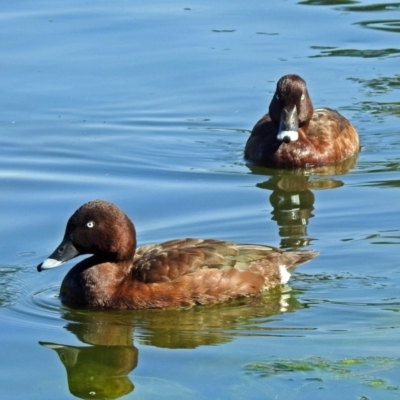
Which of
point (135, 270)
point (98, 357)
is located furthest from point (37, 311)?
point (98, 357)

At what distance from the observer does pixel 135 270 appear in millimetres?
11773

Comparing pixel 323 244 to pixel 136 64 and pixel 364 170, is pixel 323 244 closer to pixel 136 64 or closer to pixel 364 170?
pixel 364 170

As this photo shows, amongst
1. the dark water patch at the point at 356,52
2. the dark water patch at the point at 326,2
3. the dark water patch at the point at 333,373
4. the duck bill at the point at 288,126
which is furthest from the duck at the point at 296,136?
the dark water patch at the point at 333,373

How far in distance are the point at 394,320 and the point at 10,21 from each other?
1234 centimetres

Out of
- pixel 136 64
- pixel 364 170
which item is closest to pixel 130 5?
pixel 136 64

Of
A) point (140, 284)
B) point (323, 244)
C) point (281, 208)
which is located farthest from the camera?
point (281, 208)

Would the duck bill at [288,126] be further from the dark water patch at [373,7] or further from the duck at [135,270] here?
the dark water patch at [373,7]

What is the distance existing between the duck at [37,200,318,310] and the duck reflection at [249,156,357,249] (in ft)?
4.52

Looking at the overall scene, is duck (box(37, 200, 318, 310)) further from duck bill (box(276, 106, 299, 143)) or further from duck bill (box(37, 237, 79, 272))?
duck bill (box(276, 106, 299, 143))

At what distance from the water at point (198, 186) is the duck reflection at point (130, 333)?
2 cm

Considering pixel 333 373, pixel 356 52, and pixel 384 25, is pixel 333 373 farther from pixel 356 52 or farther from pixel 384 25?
pixel 384 25

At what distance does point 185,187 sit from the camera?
49.2 feet

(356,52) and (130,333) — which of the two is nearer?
(130,333)

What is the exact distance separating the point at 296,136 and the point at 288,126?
17 cm
